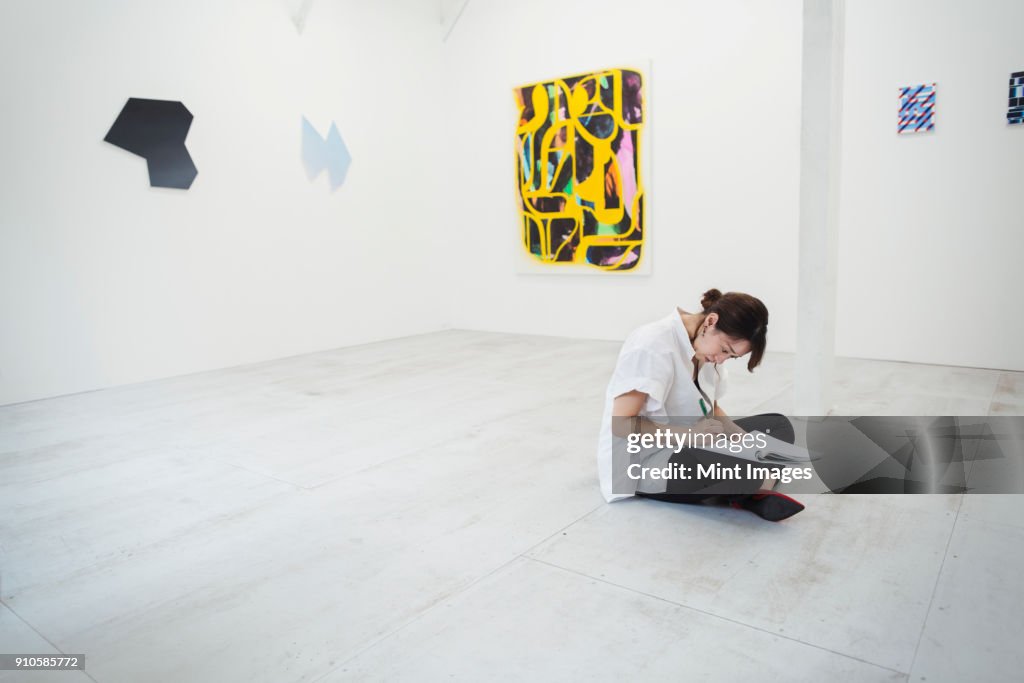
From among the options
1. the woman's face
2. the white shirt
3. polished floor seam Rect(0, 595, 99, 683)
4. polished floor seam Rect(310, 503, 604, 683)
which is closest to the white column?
→ the white shirt

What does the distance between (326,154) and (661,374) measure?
5.13m

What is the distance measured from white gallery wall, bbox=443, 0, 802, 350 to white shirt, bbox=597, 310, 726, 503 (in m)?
3.42

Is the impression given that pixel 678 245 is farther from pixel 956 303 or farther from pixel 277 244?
pixel 277 244

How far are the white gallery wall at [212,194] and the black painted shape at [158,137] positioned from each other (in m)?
0.07

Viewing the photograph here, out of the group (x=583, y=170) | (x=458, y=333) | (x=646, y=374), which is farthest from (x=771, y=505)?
(x=458, y=333)

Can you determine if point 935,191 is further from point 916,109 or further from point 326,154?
point 326,154

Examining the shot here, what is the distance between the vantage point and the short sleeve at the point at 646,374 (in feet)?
7.79

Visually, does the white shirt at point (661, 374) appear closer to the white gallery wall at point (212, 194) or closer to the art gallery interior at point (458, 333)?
the art gallery interior at point (458, 333)

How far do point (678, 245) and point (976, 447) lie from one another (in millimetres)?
3240

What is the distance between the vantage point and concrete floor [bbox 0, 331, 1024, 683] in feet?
5.87

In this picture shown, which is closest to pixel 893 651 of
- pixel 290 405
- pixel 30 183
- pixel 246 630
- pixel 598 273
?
pixel 246 630

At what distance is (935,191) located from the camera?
16.0ft

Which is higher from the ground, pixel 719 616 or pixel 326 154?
pixel 326 154

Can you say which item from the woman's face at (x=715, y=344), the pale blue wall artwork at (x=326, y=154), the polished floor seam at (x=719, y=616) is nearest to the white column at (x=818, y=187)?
the woman's face at (x=715, y=344)
